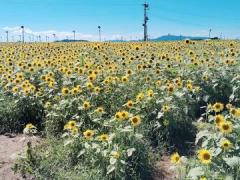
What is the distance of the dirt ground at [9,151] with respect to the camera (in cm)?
577

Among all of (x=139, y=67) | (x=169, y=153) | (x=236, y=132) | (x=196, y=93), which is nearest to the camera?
(x=236, y=132)

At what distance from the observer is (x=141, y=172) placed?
5785 millimetres

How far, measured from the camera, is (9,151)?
672cm

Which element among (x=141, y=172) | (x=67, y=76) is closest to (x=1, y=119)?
(x=67, y=76)

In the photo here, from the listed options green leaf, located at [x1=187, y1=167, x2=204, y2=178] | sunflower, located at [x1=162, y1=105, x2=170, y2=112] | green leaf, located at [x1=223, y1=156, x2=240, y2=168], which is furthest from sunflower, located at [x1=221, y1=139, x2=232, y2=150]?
sunflower, located at [x1=162, y1=105, x2=170, y2=112]

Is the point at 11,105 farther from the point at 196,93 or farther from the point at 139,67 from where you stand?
the point at 196,93

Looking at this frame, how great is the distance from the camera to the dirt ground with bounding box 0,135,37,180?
18.9ft

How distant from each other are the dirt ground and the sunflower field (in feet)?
0.45

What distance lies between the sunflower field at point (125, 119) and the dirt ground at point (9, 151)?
0.45 ft

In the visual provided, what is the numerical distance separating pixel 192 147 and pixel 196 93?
1867 millimetres

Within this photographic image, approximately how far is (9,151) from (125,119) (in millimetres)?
1855

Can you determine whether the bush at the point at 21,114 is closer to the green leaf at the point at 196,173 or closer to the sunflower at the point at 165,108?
the sunflower at the point at 165,108

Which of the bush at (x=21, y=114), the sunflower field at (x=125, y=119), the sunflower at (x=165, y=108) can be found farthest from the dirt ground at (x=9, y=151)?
the sunflower at (x=165, y=108)

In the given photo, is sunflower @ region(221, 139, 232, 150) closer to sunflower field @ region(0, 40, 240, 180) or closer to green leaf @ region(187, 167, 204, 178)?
sunflower field @ region(0, 40, 240, 180)
